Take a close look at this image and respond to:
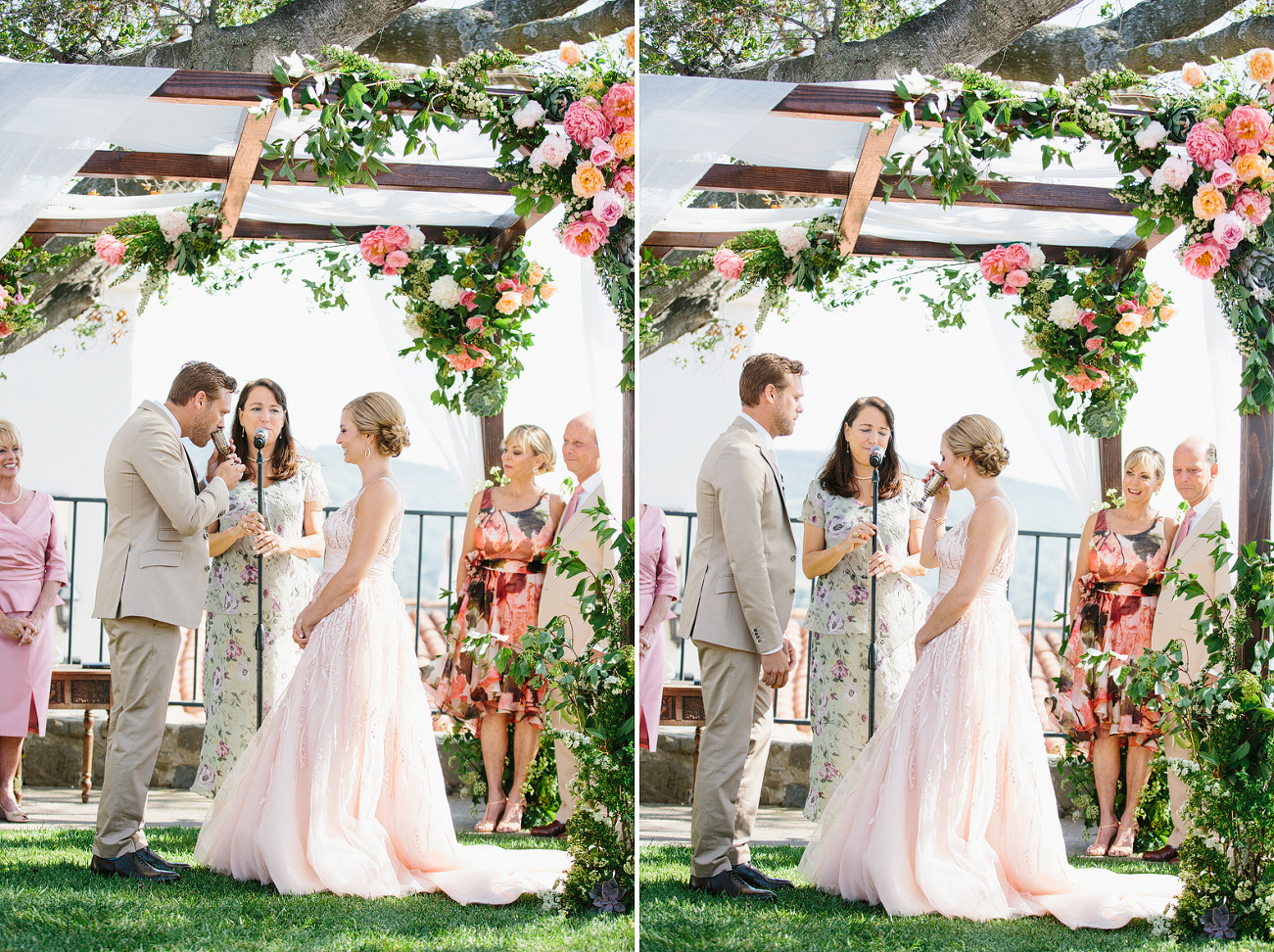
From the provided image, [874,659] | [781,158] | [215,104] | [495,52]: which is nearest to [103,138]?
[215,104]

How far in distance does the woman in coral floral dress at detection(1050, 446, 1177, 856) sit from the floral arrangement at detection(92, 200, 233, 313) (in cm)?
319

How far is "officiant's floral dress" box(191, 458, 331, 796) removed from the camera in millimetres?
3763

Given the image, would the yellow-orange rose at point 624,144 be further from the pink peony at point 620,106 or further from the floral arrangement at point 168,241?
the floral arrangement at point 168,241

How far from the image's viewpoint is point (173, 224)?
3732 mm

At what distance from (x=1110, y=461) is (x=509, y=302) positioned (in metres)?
2.07

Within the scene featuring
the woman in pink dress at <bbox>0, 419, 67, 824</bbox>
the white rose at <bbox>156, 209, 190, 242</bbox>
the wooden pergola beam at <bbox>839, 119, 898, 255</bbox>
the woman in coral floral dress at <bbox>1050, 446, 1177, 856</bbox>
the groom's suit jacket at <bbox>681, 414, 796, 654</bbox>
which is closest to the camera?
the groom's suit jacket at <bbox>681, 414, 796, 654</bbox>

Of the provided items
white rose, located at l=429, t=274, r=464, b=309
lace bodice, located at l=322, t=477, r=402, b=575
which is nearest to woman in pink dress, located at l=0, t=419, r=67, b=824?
lace bodice, located at l=322, t=477, r=402, b=575

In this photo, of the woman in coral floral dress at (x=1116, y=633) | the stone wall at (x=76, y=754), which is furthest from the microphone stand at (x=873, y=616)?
the stone wall at (x=76, y=754)

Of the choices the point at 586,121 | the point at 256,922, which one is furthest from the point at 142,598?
the point at 586,121

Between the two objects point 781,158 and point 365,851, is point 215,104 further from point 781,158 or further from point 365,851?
point 365,851

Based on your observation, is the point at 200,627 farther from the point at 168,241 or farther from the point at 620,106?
the point at 620,106

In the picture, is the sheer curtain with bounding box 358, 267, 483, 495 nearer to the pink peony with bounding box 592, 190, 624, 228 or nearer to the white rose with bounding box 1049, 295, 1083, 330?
the pink peony with bounding box 592, 190, 624, 228

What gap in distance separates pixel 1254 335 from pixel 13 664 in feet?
14.3

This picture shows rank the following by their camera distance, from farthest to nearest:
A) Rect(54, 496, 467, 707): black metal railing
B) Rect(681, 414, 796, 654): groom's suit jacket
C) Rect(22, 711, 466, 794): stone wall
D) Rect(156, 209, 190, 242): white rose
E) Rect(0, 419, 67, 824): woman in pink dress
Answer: Rect(22, 711, 466, 794): stone wall, Rect(54, 496, 467, 707): black metal railing, Rect(0, 419, 67, 824): woman in pink dress, Rect(156, 209, 190, 242): white rose, Rect(681, 414, 796, 654): groom's suit jacket
